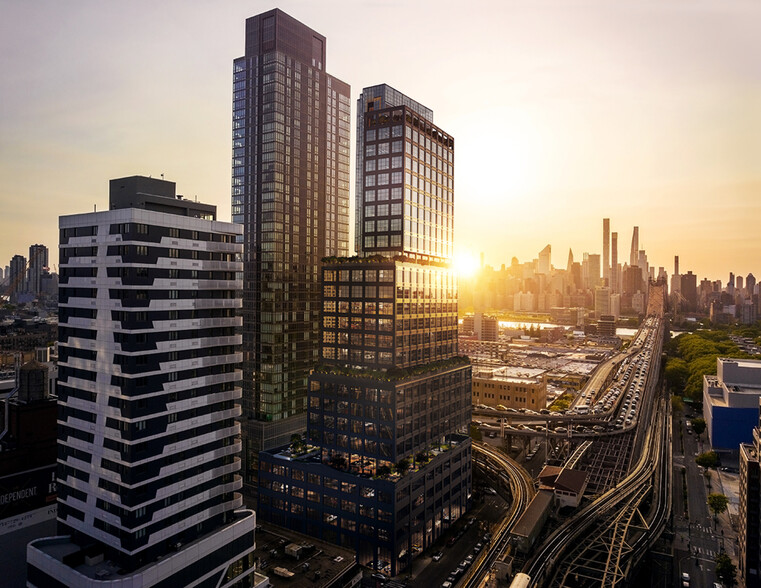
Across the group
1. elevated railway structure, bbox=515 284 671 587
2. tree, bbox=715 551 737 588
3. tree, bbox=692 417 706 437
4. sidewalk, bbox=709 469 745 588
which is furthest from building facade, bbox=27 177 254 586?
tree, bbox=692 417 706 437

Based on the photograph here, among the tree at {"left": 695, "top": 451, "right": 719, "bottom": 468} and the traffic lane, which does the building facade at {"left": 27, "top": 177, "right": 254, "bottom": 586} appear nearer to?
the traffic lane

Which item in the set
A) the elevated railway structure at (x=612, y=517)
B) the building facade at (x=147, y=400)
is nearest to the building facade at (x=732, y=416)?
the elevated railway structure at (x=612, y=517)

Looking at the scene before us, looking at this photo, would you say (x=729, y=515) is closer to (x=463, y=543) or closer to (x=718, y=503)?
(x=718, y=503)

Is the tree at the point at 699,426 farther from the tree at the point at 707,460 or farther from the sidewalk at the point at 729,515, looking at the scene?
the tree at the point at 707,460

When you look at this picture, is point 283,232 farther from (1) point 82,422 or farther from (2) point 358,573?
(2) point 358,573

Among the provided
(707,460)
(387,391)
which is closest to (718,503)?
(707,460)

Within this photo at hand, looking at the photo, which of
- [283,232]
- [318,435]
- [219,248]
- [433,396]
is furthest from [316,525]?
[283,232]
